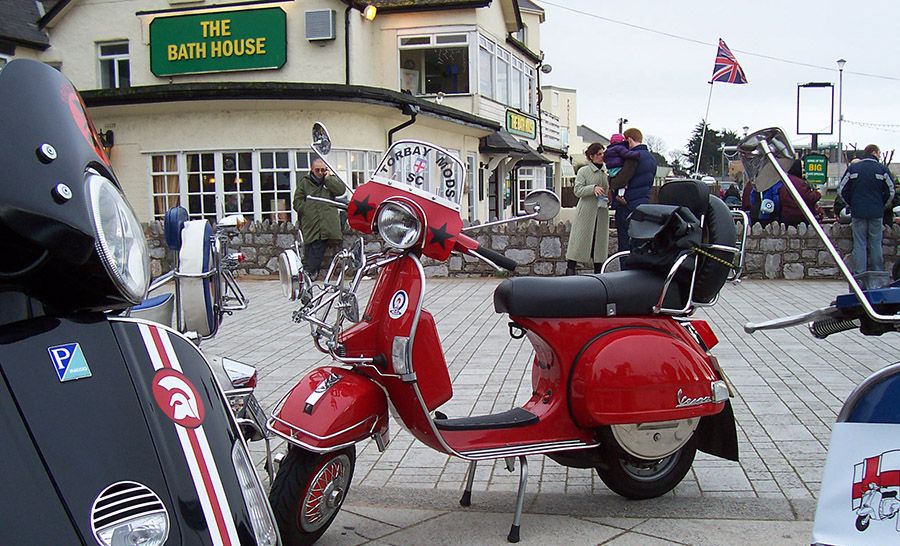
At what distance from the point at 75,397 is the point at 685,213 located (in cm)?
264

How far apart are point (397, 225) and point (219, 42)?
690 inches

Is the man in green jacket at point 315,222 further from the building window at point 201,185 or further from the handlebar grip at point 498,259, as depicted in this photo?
the handlebar grip at point 498,259

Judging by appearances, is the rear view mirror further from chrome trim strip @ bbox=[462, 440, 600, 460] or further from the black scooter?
chrome trim strip @ bbox=[462, 440, 600, 460]

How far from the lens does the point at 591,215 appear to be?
10445mm

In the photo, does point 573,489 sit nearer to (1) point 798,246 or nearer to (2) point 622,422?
(2) point 622,422

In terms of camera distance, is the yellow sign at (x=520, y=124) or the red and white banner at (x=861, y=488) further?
the yellow sign at (x=520, y=124)

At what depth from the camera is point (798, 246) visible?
12.4 m

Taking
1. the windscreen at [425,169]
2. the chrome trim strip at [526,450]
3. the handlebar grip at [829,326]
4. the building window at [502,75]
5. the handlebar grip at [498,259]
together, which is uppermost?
the building window at [502,75]

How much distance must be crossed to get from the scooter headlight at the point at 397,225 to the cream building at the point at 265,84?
13.5 m

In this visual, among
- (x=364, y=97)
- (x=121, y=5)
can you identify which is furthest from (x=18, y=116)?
(x=121, y=5)

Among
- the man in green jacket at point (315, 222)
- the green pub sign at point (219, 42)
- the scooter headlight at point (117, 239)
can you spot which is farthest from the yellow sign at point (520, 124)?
the scooter headlight at point (117, 239)

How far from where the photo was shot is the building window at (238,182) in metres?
17.5

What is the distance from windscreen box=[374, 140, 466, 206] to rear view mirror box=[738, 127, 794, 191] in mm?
1446

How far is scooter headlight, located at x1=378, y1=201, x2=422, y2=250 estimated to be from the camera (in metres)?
3.37
